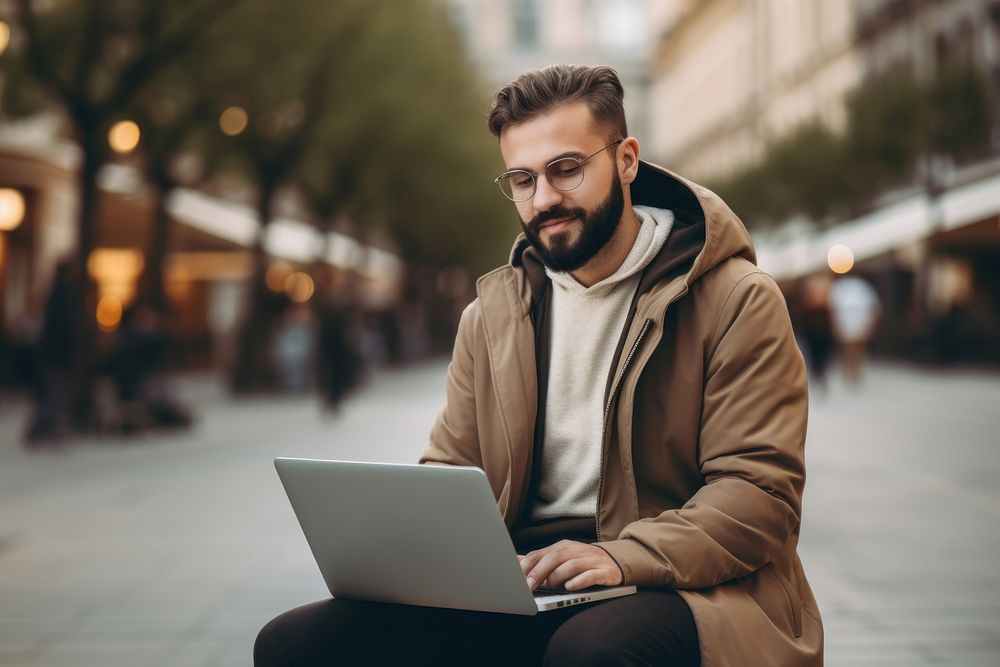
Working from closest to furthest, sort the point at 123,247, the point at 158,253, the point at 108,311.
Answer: the point at 158,253 → the point at 123,247 → the point at 108,311

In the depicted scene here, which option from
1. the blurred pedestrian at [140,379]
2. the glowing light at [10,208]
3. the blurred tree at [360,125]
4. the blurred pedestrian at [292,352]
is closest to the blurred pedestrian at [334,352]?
the blurred pedestrian at [140,379]

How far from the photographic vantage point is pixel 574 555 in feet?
8.04

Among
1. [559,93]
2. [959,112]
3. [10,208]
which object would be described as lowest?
[559,93]

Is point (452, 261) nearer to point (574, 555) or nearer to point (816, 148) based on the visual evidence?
point (816, 148)

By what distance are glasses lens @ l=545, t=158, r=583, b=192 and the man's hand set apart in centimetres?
74

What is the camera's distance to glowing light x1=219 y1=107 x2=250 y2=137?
22625mm

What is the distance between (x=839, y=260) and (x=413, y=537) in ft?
103

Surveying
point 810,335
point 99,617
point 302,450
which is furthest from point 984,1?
point 99,617

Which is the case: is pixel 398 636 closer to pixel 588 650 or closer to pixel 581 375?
pixel 588 650

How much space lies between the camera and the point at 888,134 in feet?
97.0

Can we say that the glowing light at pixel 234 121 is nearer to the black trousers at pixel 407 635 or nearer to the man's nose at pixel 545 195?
the man's nose at pixel 545 195

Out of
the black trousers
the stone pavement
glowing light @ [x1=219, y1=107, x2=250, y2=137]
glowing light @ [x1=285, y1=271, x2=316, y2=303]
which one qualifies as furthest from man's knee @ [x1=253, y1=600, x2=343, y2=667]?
glowing light @ [x1=285, y1=271, x2=316, y2=303]

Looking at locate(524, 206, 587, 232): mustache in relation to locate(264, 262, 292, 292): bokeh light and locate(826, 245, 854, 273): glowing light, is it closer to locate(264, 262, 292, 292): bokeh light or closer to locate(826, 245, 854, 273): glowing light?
locate(826, 245, 854, 273): glowing light

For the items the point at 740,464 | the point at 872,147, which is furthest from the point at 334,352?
the point at 872,147
